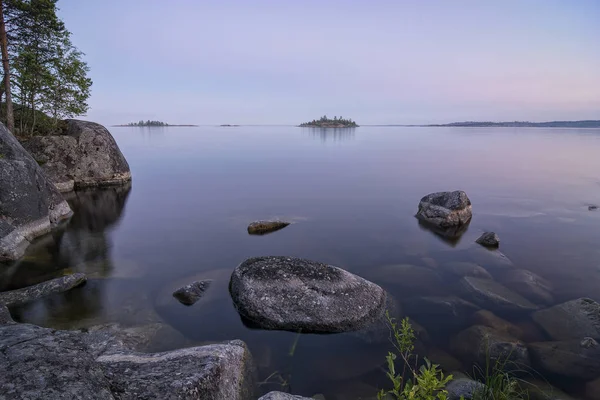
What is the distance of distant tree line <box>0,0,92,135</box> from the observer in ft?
85.0

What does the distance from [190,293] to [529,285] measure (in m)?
13.4

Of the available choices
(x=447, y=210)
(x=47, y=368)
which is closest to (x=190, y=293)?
(x=47, y=368)

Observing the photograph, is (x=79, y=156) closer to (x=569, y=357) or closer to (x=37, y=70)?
(x=37, y=70)

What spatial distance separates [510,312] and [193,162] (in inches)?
2068

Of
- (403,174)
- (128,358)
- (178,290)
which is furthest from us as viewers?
(403,174)

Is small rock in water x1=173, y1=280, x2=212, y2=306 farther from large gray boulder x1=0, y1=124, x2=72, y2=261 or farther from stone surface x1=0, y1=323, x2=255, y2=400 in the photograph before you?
large gray boulder x1=0, y1=124, x2=72, y2=261

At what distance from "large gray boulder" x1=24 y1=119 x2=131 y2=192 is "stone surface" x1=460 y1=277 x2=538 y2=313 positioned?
106ft

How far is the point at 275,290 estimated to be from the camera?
10141 millimetres

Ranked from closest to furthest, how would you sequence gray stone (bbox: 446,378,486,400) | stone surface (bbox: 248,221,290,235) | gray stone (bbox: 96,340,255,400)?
gray stone (bbox: 96,340,255,400) → gray stone (bbox: 446,378,486,400) → stone surface (bbox: 248,221,290,235)

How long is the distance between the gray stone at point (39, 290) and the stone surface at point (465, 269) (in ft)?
51.0

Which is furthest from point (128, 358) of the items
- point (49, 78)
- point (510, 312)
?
point (49, 78)

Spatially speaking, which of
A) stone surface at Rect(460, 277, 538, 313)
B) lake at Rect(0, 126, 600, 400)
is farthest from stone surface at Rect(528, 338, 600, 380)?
stone surface at Rect(460, 277, 538, 313)

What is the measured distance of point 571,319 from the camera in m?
10.3

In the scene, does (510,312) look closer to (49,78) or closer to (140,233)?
(140,233)
